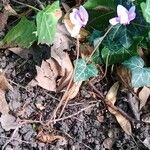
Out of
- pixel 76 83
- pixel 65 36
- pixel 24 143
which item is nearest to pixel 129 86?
pixel 76 83

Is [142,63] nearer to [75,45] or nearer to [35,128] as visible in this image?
[75,45]

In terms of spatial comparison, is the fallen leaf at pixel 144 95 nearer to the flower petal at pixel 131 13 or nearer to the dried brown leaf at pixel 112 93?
the dried brown leaf at pixel 112 93

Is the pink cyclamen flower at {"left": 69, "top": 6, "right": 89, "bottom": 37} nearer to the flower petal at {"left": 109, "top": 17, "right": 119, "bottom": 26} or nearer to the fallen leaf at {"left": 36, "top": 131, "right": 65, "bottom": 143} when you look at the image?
the flower petal at {"left": 109, "top": 17, "right": 119, "bottom": 26}

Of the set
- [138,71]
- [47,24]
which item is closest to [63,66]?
[47,24]

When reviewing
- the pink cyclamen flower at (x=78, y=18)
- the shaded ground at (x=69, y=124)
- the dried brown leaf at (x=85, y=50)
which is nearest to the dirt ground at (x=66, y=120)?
the shaded ground at (x=69, y=124)

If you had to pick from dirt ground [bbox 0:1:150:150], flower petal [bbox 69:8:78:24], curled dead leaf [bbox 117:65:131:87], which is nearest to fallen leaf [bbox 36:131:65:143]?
dirt ground [bbox 0:1:150:150]

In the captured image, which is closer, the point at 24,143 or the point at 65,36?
the point at 24,143
